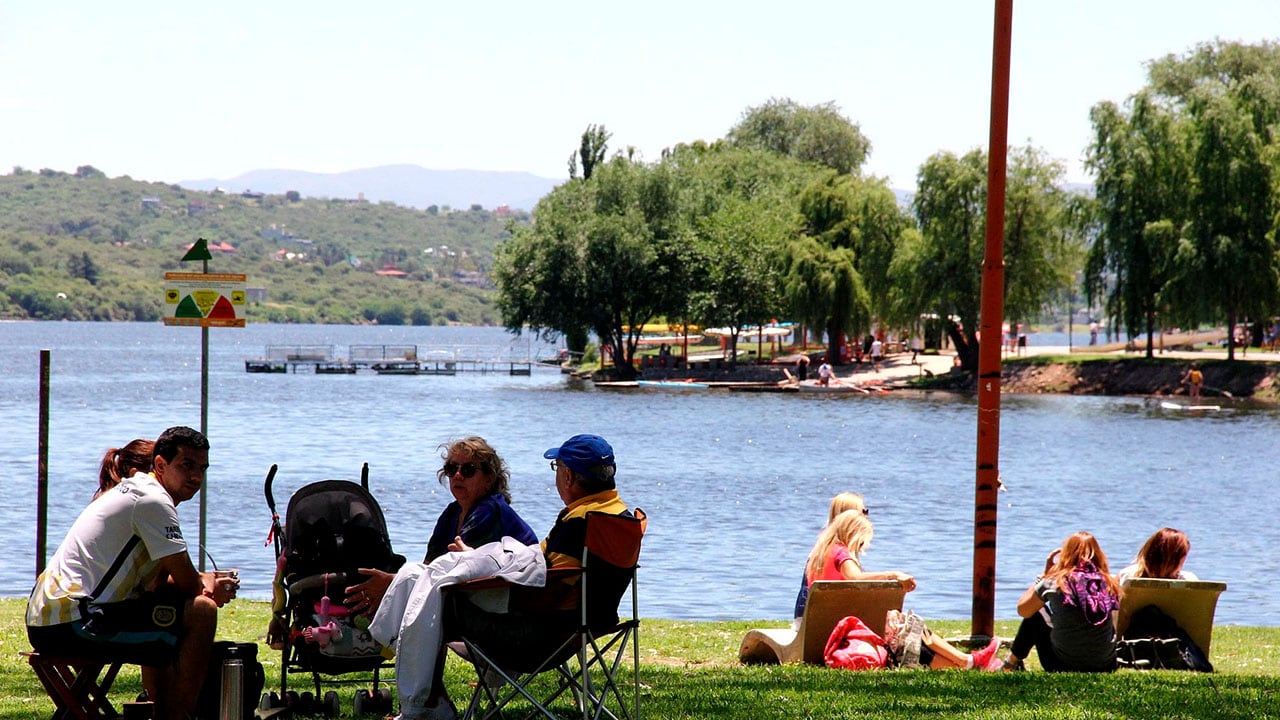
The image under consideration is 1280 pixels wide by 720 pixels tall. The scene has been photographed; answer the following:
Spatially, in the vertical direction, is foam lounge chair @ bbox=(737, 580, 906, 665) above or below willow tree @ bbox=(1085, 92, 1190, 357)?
below

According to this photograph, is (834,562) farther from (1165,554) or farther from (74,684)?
(74,684)

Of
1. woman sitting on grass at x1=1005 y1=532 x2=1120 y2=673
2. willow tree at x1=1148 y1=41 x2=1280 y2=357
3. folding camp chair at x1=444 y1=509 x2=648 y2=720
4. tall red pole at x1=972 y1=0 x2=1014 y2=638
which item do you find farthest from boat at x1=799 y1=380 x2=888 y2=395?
folding camp chair at x1=444 y1=509 x2=648 y2=720

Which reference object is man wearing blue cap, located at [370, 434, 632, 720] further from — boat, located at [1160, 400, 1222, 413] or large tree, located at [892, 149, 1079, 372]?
large tree, located at [892, 149, 1079, 372]

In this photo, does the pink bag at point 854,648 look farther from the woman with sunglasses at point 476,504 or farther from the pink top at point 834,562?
the woman with sunglasses at point 476,504

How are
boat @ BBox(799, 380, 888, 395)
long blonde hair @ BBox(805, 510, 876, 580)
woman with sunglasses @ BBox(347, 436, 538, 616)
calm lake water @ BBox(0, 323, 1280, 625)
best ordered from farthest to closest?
1. boat @ BBox(799, 380, 888, 395)
2. calm lake water @ BBox(0, 323, 1280, 625)
3. long blonde hair @ BBox(805, 510, 876, 580)
4. woman with sunglasses @ BBox(347, 436, 538, 616)

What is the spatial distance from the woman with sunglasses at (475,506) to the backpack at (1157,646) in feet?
13.1

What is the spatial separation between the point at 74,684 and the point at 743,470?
2971cm

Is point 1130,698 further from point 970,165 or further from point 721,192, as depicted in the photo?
point 721,192

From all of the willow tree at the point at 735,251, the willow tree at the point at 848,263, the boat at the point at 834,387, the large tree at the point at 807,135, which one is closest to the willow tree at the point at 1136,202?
the willow tree at the point at 848,263

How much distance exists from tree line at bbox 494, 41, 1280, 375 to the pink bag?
47.7 metres

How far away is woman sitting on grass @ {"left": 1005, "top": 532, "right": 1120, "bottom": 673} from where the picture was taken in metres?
8.14

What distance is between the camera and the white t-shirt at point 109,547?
5656 millimetres

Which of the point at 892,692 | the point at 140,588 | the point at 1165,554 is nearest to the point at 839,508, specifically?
the point at 892,692

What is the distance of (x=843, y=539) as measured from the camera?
877 centimetres
